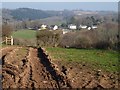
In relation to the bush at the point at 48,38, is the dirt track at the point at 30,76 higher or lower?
higher

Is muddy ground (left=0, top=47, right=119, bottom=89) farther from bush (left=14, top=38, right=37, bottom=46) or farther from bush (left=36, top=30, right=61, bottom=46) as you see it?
bush (left=14, top=38, right=37, bottom=46)

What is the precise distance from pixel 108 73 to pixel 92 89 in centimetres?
297

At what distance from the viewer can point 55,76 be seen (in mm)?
12898

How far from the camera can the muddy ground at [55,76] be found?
11422 millimetres

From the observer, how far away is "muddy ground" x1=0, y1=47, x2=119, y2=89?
11.4 metres

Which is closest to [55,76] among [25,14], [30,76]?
[30,76]

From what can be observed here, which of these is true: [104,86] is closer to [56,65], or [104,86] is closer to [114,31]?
[56,65]

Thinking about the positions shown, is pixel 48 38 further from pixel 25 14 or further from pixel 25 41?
pixel 25 14

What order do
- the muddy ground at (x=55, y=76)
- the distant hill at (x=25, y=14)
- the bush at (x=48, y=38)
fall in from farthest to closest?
1. the distant hill at (x=25, y=14)
2. the bush at (x=48, y=38)
3. the muddy ground at (x=55, y=76)

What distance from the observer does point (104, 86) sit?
443 inches

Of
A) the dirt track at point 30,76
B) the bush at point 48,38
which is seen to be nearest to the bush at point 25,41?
the bush at point 48,38

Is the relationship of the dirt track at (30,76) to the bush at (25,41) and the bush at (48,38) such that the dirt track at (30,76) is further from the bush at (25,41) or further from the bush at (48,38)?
the bush at (25,41)

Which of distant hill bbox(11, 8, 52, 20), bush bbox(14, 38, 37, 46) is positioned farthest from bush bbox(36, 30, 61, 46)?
distant hill bbox(11, 8, 52, 20)

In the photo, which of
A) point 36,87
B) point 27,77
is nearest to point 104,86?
point 36,87
